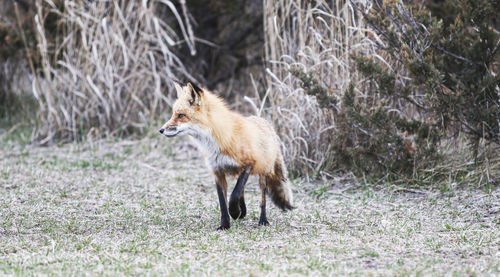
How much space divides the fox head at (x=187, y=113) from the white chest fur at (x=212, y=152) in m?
0.07

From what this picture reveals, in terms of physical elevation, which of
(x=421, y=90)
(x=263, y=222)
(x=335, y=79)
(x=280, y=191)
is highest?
(x=335, y=79)

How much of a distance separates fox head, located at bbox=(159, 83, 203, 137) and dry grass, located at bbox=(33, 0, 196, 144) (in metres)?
3.99

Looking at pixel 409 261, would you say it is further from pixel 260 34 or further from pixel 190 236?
pixel 260 34

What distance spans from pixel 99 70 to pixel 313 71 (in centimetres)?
316

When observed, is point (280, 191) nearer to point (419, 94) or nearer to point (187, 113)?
point (187, 113)

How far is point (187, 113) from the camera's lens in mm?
4613

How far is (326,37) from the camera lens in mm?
6855

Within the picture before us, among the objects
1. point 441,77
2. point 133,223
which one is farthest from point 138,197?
point 441,77

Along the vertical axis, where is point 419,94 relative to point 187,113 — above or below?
below

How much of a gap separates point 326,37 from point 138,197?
97.8 inches

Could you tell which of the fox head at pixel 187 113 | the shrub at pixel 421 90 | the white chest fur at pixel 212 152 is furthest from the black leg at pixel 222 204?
the shrub at pixel 421 90

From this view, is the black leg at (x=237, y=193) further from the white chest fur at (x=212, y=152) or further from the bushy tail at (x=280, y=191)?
the bushy tail at (x=280, y=191)

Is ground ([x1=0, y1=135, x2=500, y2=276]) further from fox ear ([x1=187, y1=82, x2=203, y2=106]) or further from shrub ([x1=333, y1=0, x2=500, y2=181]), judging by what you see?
fox ear ([x1=187, y1=82, x2=203, y2=106])

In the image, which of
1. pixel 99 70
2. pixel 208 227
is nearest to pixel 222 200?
pixel 208 227
